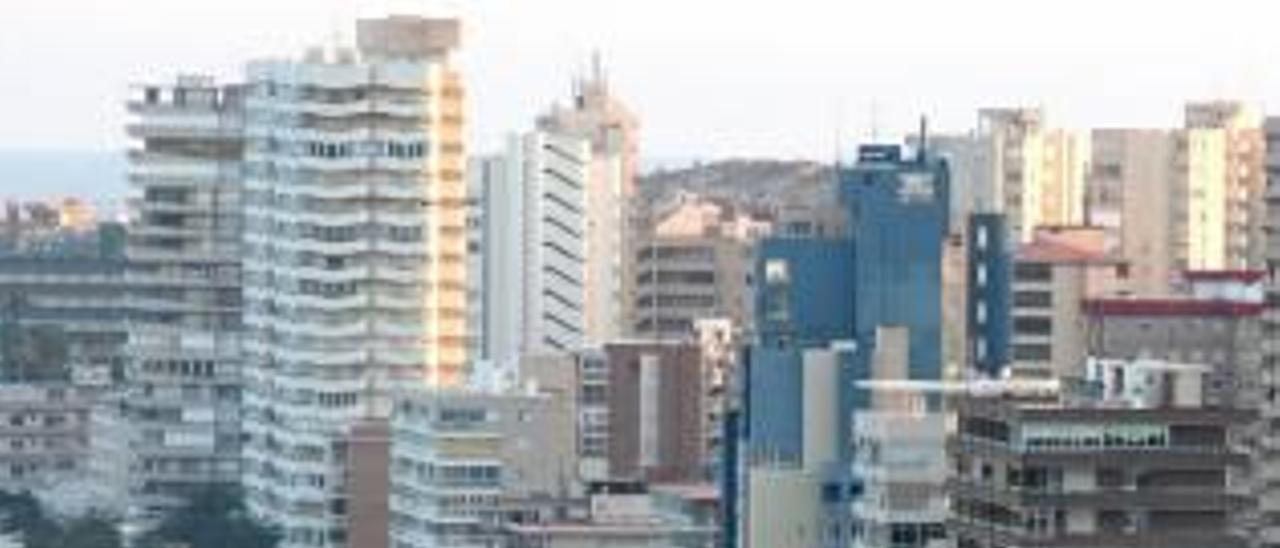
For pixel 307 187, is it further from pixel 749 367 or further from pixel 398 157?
pixel 749 367

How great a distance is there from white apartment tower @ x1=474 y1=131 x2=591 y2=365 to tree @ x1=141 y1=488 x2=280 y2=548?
516 cm

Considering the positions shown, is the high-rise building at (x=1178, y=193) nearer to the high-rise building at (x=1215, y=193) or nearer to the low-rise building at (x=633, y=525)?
the high-rise building at (x=1215, y=193)

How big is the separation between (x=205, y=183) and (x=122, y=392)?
15.0 ft

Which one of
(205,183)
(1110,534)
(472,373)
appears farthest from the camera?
(205,183)

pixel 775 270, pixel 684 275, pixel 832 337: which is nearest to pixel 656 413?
pixel 775 270

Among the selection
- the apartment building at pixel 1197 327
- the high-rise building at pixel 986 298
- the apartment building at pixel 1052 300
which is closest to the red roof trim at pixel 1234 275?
the apartment building at pixel 1197 327

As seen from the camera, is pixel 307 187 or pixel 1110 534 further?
pixel 307 187

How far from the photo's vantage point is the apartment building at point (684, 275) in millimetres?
122875

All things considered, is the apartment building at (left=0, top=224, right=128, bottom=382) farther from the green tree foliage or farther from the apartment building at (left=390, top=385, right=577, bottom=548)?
the apartment building at (left=390, top=385, right=577, bottom=548)

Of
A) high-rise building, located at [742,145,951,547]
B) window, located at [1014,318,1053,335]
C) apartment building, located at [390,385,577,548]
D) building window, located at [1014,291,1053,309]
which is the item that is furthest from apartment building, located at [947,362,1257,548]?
building window, located at [1014,291,1053,309]

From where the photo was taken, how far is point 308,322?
113 metres

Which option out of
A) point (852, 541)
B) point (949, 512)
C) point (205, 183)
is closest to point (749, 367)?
point (852, 541)

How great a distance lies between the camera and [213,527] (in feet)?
371

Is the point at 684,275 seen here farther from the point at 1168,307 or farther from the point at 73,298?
the point at 1168,307
